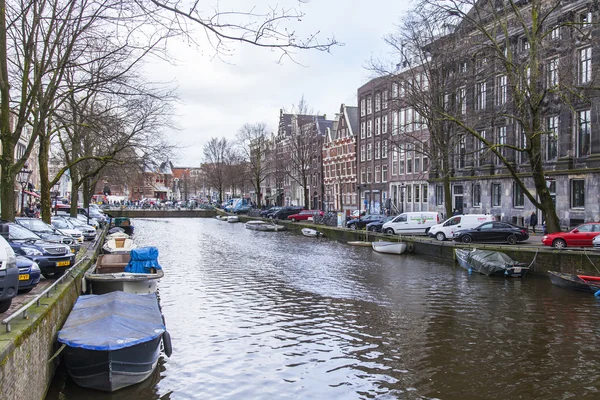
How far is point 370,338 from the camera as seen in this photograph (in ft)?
48.8

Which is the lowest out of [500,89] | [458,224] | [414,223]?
[414,223]

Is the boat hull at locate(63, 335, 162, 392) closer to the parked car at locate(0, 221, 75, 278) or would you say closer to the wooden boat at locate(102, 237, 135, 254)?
the parked car at locate(0, 221, 75, 278)

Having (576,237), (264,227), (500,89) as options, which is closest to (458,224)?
(576,237)

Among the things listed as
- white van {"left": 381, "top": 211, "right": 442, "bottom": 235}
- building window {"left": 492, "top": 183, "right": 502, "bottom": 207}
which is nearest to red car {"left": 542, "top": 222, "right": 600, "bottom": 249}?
white van {"left": 381, "top": 211, "right": 442, "bottom": 235}

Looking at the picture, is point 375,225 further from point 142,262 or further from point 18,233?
point 18,233

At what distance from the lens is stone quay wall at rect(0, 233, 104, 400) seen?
7.32m

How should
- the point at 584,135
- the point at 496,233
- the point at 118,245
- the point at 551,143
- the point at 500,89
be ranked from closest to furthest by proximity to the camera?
1. the point at 118,245
2. the point at 496,233
3. the point at 584,135
4. the point at 551,143
5. the point at 500,89

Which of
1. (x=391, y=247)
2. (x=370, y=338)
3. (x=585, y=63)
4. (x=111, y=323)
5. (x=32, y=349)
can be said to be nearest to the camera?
(x=32, y=349)

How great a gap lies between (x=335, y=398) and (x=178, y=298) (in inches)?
424

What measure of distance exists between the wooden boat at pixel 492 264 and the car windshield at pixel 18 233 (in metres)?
18.6

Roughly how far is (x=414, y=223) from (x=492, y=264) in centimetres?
1541

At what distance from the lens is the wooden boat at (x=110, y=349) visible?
1020cm

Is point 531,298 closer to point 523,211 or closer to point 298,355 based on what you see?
point 298,355

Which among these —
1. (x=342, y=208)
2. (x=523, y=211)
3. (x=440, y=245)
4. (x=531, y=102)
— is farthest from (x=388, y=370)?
(x=342, y=208)
